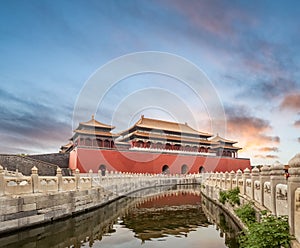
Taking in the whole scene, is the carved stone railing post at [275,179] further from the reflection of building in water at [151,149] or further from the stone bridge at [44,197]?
the reflection of building in water at [151,149]

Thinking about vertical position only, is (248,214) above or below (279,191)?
below

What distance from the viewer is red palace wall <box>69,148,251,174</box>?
33.7 meters

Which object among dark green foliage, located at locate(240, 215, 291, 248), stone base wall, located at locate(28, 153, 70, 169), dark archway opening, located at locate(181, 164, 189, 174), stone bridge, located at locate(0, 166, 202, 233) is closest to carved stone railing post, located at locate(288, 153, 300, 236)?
dark green foliage, located at locate(240, 215, 291, 248)

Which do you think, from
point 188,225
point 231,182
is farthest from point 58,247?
point 231,182

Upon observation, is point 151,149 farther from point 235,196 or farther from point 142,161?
point 235,196

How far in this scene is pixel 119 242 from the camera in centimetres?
931

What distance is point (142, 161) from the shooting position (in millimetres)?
38938

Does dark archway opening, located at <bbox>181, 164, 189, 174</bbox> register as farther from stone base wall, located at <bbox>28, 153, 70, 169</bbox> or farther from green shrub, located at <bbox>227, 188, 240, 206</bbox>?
green shrub, located at <bbox>227, 188, 240, 206</bbox>

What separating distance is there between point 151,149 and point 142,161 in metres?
2.86

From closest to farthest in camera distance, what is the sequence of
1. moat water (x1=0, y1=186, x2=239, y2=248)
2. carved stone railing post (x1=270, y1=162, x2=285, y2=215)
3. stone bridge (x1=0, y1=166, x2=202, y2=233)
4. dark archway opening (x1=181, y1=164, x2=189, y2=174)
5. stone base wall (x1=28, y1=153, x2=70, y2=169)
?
carved stone railing post (x1=270, y1=162, x2=285, y2=215) → moat water (x1=0, y1=186, x2=239, y2=248) → stone bridge (x1=0, y1=166, x2=202, y2=233) → stone base wall (x1=28, y1=153, x2=70, y2=169) → dark archway opening (x1=181, y1=164, x2=189, y2=174)

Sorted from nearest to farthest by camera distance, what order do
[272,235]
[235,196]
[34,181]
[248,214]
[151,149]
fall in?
[272,235], [248,214], [34,181], [235,196], [151,149]

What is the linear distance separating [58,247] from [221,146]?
42596 mm

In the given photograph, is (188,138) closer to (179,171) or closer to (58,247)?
(179,171)

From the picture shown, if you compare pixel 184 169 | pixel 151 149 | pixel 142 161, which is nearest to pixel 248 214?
pixel 142 161
